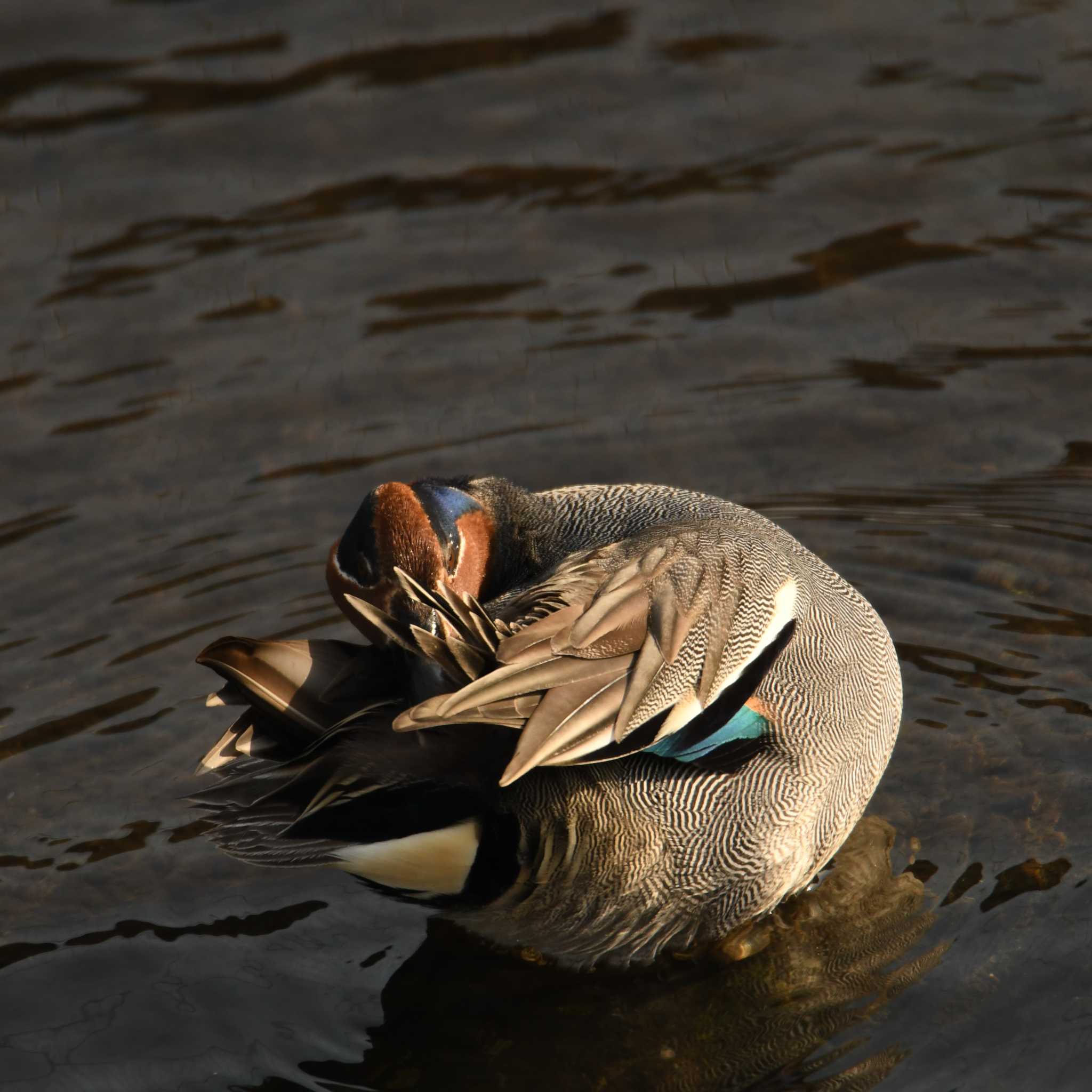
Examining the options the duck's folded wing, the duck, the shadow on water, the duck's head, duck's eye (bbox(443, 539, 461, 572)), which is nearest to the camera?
the duck's folded wing

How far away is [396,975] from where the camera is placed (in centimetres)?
451

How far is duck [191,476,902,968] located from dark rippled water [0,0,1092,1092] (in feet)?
1.49

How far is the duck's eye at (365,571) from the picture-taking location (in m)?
4.26

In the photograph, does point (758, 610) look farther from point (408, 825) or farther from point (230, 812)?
point (230, 812)

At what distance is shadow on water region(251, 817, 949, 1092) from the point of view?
13.5 feet

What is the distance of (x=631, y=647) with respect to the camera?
12.3 ft

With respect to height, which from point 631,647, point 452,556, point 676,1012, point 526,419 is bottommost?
point 676,1012

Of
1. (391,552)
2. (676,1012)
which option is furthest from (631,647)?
(676,1012)

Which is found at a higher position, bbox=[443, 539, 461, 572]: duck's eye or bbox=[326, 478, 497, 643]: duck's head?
bbox=[326, 478, 497, 643]: duck's head

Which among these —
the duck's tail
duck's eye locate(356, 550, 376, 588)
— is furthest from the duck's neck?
the duck's tail

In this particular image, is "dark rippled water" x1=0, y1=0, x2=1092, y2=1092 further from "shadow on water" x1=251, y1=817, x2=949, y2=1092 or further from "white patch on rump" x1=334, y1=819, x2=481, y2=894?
"white patch on rump" x1=334, y1=819, x2=481, y2=894

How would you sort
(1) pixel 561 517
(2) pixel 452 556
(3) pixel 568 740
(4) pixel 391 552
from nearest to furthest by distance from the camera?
1. (3) pixel 568 740
2. (4) pixel 391 552
3. (2) pixel 452 556
4. (1) pixel 561 517

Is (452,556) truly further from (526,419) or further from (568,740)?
(526,419)

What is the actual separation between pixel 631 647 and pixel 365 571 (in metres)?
0.85
